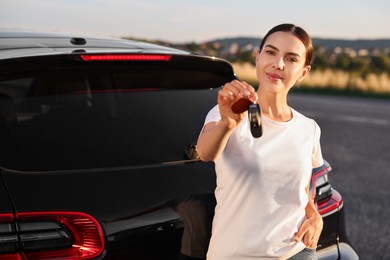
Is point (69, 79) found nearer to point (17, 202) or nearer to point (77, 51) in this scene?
point (77, 51)

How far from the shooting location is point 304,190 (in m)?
1.93

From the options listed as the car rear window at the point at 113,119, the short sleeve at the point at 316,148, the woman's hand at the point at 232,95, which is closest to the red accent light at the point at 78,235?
the car rear window at the point at 113,119

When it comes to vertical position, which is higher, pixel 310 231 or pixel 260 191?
pixel 260 191

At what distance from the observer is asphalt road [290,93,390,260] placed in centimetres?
495

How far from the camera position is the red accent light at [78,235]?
1.80 meters

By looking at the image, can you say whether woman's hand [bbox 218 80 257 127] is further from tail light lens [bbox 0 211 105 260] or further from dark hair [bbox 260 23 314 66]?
tail light lens [bbox 0 211 105 260]

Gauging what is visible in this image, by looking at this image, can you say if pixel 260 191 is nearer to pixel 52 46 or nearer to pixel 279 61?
pixel 279 61

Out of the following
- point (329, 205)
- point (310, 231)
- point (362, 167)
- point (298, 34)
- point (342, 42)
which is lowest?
point (342, 42)

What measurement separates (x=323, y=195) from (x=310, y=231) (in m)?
0.69

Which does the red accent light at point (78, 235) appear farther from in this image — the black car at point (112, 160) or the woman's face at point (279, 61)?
the woman's face at point (279, 61)

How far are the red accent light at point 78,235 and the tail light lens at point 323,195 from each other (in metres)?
1.12

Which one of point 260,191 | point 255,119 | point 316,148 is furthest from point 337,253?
point 255,119

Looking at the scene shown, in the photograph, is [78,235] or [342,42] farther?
[342,42]

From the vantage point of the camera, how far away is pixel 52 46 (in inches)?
93.1
